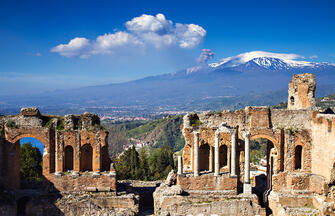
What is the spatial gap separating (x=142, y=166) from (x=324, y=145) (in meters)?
21.8

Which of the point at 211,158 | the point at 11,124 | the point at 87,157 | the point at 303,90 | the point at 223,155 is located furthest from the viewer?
the point at 303,90

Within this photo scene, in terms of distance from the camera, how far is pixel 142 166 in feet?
123

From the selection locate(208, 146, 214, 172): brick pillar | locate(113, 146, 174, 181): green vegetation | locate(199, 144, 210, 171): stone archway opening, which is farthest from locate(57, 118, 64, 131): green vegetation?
locate(113, 146, 174, 181): green vegetation

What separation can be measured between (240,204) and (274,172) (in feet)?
12.5

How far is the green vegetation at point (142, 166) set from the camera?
34.9m

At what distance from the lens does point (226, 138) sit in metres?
21.2

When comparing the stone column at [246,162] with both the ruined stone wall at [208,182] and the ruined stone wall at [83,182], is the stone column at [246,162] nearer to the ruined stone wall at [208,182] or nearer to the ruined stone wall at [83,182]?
the ruined stone wall at [208,182]

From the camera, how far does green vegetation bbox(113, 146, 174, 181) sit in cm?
3491

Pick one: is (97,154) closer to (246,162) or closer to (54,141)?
(54,141)

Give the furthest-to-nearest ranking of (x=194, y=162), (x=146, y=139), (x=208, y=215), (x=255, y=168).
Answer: (x=146, y=139) < (x=255, y=168) < (x=194, y=162) < (x=208, y=215)

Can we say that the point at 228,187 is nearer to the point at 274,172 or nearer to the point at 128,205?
the point at 274,172

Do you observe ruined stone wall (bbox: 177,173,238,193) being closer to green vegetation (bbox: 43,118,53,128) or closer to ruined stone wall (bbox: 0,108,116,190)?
ruined stone wall (bbox: 0,108,116,190)

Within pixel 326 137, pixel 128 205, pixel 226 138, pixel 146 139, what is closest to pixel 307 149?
pixel 326 137

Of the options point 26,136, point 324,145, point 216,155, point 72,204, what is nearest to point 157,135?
point 216,155
